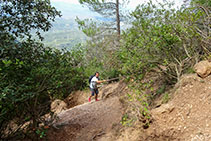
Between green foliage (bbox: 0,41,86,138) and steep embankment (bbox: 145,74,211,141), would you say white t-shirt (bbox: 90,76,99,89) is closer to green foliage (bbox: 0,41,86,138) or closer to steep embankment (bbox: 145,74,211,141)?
green foliage (bbox: 0,41,86,138)

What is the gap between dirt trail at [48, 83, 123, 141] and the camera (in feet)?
21.0

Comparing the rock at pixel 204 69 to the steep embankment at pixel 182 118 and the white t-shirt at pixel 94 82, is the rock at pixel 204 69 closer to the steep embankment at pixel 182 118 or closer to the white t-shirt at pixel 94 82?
the steep embankment at pixel 182 118

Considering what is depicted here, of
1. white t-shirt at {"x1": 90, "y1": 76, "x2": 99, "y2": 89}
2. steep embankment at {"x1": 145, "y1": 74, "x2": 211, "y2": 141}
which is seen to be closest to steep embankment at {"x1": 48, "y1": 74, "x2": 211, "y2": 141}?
steep embankment at {"x1": 145, "y1": 74, "x2": 211, "y2": 141}

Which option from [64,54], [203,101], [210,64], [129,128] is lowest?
[129,128]

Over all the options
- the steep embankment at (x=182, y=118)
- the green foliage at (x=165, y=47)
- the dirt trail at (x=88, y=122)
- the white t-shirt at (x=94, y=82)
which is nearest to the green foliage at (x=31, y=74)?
the dirt trail at (x=88, y=122)

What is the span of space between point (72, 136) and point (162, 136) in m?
3.91

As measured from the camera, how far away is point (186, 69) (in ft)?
19.2

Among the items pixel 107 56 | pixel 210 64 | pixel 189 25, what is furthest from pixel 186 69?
pixel 107 56

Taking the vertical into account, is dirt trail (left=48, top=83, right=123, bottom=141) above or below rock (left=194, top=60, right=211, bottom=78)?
below

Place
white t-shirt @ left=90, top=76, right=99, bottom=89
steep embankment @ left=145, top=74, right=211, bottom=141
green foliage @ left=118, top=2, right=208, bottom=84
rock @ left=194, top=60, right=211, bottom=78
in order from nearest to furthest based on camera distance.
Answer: steep embankment @ left=145, top=74, right=211, bottom=141 → rock @ left=194, top=60, right=211, bottom=78 → green foliage @ left=118, top=2, right=208, bottom=84 → white t-shirt @ left=90, top=76, right=99, bottom=89

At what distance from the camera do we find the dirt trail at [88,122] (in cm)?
641

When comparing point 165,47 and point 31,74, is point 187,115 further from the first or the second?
point 31,74

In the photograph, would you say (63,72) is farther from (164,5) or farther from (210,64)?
(164,5)

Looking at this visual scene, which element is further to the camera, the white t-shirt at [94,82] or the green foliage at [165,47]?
the white t-shirt at [94,82]
